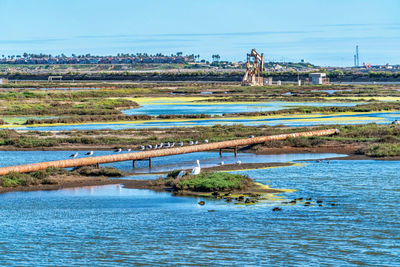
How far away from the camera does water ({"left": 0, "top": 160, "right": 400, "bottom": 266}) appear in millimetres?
17031

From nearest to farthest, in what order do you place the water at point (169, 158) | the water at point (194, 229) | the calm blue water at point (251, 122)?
the water at point (194, 229) → the water at point (169, 158) → the calm blue water at point (251, 122)

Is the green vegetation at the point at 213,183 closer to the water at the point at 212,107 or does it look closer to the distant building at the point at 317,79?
the water at the point at 212,107

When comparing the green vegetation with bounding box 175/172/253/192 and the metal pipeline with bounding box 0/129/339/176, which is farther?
the metal pipeline with bounding box 0/129/339/176

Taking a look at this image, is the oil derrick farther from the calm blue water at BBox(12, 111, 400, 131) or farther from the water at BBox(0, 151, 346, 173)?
the water at BBox(0, 151, 346, 173)

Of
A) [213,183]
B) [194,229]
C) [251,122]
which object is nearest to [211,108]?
[251,122]

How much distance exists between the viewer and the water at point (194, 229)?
671 inches

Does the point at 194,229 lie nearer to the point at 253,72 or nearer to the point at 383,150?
the point at 383,150

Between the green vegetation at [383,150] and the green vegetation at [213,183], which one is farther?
the green vegetation at [383,150]

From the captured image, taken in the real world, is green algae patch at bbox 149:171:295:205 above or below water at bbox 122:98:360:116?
below

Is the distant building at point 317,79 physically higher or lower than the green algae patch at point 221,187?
higher

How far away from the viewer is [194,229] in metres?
19.7

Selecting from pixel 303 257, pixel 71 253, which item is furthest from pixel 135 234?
pixel 303 257

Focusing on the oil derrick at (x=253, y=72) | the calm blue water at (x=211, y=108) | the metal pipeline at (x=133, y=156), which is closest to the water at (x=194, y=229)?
the metal pipeline at (x=133, y=156)

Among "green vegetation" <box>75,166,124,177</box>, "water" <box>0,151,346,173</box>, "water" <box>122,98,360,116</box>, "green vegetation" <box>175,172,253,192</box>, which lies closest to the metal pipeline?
"green vegetation" <box>75,166,124,177</box>
